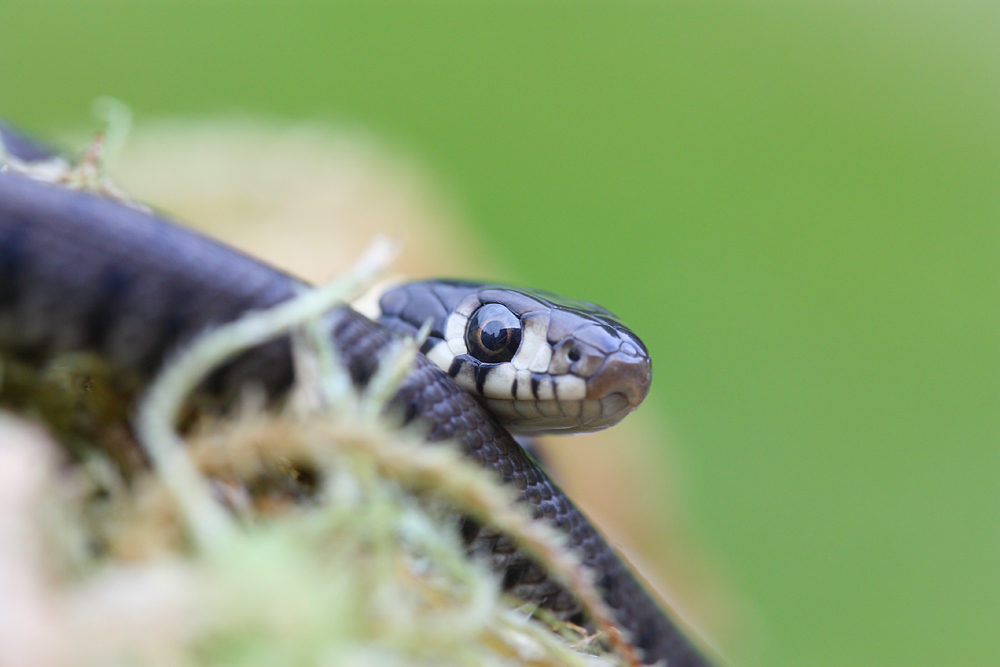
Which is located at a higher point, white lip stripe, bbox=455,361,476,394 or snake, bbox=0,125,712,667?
snake, bbox=0,125,712,667

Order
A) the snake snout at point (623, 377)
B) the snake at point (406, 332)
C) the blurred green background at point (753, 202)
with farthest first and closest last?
the blurred green background at point (753, 202) < the snake snout at point (623, 377) < the snake at point (406, 332)

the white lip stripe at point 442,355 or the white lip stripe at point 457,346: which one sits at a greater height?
the white lip stripe at point 457,346

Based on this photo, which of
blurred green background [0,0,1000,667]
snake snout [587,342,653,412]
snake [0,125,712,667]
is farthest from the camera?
blurred green background [0,0,1000,667]

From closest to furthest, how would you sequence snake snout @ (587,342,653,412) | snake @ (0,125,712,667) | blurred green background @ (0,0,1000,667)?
snake @ (0,125,712,667) < snake snout @ (587,342,653,412) < blurred green background @ (0,0,1000,667)

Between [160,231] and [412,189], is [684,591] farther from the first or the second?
[160,231]

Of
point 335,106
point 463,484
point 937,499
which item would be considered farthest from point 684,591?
point 335,106

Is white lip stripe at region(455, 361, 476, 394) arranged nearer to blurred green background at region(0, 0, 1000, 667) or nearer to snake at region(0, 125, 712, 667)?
snake at region(0, 125, 712, 667)

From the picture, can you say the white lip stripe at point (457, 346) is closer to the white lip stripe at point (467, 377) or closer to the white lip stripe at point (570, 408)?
the white lip stripe at point (467, 377)

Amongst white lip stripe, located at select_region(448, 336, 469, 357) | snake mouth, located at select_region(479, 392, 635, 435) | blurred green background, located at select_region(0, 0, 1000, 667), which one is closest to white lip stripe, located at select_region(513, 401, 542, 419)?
snake mouth, located at select_region(479, 392, 635, 435)

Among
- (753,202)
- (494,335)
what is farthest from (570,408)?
A: (753,202)

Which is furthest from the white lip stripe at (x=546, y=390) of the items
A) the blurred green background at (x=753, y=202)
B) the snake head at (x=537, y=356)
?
the blurred green background at (x=753, y=202)
